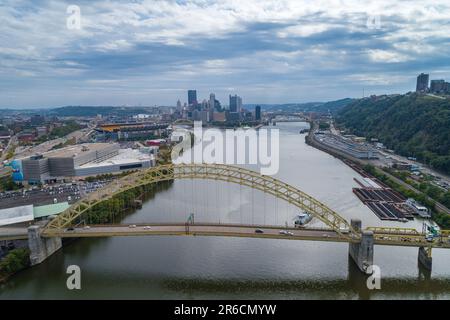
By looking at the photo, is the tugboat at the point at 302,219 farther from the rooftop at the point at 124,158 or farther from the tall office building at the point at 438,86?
the tall office building at the point at 438,86

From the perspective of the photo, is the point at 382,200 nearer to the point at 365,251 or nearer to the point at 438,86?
the point at 365,251

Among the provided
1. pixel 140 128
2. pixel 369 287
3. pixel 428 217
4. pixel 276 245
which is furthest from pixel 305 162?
pixel 140 128

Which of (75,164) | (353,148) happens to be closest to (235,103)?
(353,148)

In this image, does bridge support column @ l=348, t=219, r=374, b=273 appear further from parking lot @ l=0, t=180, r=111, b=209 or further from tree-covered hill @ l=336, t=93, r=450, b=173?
tree-covered hill @ l=336, t=93, r=450, b=173

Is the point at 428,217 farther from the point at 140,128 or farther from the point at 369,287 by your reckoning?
the point at 140,128

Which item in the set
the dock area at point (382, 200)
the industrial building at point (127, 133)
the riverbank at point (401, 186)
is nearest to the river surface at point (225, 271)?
the dock area at point (382, 200)

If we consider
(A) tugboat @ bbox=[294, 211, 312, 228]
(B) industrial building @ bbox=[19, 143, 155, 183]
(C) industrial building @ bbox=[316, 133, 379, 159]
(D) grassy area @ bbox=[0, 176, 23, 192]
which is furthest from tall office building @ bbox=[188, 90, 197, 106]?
(A) tugboat @ bbox=[294, 211, 312, 228]
